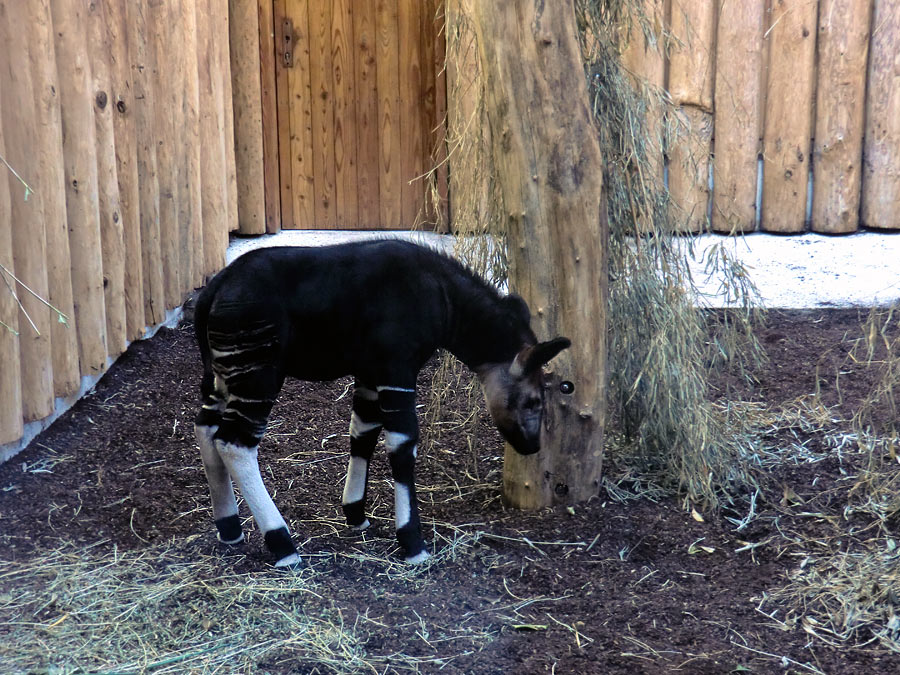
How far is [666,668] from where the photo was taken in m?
3.54

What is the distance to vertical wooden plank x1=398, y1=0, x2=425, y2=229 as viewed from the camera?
8758 mm

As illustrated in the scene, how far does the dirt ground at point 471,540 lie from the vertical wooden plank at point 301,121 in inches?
115

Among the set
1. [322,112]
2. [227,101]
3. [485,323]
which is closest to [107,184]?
[227,101]

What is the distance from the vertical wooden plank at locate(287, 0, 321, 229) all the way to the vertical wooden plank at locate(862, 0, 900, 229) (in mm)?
4538

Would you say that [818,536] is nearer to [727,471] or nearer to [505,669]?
[727,471]

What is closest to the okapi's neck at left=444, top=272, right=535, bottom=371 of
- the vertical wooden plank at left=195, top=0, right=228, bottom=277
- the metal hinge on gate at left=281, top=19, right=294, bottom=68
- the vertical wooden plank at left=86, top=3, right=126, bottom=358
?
the vertical wooden plank at left=86, top=3, right=126, bottom=358

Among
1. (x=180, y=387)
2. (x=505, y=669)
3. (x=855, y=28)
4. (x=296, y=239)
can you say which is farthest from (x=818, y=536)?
(x=296, y=239)

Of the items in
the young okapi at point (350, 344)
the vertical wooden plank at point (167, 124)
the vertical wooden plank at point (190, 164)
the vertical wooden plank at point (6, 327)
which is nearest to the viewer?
the young okapi at point (350, 344)

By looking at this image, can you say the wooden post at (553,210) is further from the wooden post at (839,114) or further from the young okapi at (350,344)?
the wooden post at (839,114)

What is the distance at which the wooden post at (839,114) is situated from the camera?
24.9ft

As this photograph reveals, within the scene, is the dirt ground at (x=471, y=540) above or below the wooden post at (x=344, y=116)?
below

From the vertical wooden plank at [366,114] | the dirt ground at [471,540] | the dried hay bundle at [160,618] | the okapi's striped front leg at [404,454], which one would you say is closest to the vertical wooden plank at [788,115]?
the dirt ground at [471,540]

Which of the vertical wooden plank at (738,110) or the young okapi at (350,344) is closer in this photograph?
the young okapi at (350,344)

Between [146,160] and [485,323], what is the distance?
3260mm
